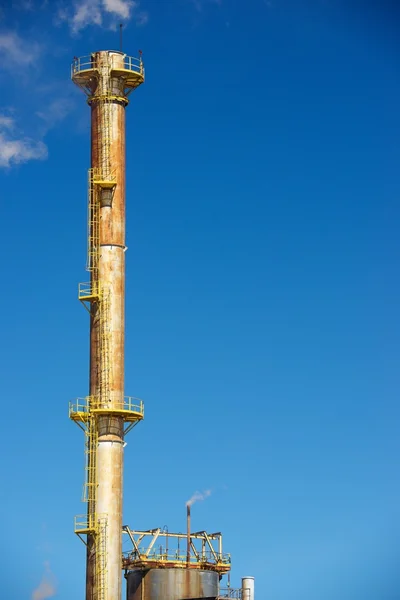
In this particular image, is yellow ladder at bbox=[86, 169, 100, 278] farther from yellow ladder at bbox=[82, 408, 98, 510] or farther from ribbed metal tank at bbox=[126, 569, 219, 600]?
ribbed metal tank at bbox=[126, 569, 219, 600]

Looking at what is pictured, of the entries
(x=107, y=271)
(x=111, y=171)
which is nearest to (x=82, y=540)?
(x=107, y=271)

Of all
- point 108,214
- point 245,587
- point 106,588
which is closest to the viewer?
point 106,588

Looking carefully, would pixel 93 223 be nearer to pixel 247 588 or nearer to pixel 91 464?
pixel 91 464

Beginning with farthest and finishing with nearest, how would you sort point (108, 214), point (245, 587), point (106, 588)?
1. point (245, 587)
2. point (108, 214)
3. point (106, 588)

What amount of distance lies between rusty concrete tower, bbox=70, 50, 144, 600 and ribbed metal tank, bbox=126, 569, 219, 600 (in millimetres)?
5747

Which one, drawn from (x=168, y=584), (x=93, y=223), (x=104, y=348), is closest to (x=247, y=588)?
(x=168, y=584)

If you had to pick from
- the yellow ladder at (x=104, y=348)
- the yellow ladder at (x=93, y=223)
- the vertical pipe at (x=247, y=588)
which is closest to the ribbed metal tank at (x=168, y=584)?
the vertical pipe at (x=247, y=588)

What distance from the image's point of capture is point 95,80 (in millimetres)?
96250

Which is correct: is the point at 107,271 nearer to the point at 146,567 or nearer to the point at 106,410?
the point at 106,410

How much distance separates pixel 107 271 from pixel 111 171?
6.32 m

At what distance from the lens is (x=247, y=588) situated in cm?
10219

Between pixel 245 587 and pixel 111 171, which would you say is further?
pixel 245 587

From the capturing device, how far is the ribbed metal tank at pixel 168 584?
95.2 meters

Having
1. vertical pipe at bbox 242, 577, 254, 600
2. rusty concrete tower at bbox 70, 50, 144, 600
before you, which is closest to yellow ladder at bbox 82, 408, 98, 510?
rusty concrete tower at bbox 70, 50, 144, 600
